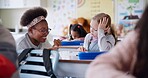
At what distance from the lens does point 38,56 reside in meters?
1.84

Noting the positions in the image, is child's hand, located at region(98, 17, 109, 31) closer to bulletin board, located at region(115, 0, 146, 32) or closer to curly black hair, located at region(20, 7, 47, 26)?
curly black hair, located at region(20, 7, 47, 26)

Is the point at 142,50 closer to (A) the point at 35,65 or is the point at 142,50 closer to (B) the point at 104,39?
(A) the point at 35,65

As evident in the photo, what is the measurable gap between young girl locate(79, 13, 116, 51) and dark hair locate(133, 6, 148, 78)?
6.32ft

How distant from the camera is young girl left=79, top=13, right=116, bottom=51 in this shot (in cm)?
252

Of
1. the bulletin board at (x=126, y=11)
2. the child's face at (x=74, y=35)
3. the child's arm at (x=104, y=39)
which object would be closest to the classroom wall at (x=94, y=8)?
the bulletin board at (x=126, y=11)

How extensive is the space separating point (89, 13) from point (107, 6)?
1.21ft

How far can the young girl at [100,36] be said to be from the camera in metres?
2.52

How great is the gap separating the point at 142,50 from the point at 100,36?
1993 mm

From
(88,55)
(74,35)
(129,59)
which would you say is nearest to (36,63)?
(88,55)

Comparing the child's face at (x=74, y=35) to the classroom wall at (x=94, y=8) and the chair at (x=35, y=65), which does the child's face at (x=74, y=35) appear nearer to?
the classroom wall at (x=94, y=8)

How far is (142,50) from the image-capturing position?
542mm

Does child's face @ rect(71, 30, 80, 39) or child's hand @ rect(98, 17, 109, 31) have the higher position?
child's hand @ rect(98, 17, 109, 31)

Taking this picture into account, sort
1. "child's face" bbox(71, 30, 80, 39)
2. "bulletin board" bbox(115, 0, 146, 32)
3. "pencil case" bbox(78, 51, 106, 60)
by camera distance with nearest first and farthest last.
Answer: "pencil case" bbox(78, 51, 106, 60), "child's face" bbox(71, 30, 80, 39), "bulletin board" bbox(115, 0, 146, 32)

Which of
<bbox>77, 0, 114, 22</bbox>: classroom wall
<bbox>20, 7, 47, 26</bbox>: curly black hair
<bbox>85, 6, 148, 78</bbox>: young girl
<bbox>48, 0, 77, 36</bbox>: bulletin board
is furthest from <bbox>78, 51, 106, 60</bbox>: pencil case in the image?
<bbox>48, 0, 77, 36</bbox>: bulletin board
